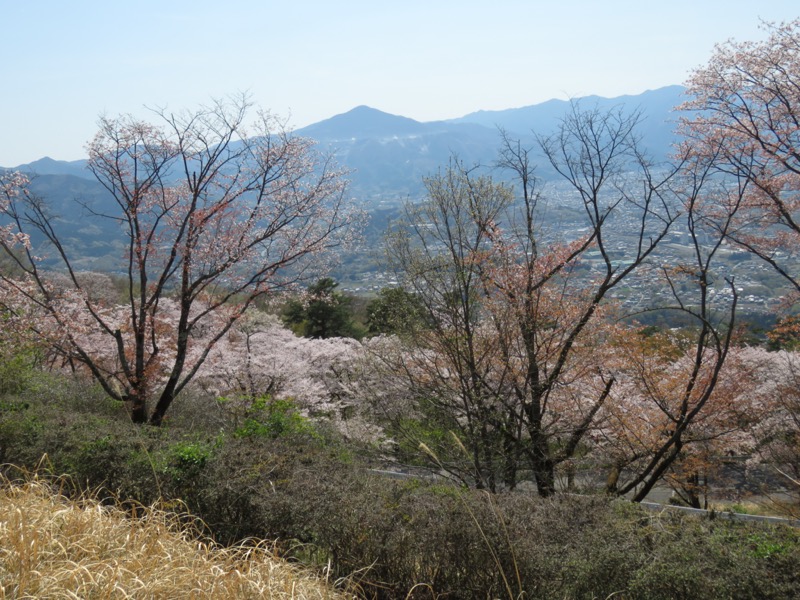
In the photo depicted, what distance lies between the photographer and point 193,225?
30.3 ft

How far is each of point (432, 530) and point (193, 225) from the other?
7.16 metres

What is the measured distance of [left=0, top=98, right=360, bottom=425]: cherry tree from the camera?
360 inches

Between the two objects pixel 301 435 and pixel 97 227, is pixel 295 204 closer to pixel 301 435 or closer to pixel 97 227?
pixel 301 435

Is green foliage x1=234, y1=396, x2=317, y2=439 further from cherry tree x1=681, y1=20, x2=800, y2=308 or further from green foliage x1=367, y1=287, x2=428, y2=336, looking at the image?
cherry tree x1=681, y1=20, x2=800, y2=308

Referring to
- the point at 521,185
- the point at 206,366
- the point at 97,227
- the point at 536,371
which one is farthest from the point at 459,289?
the point at 97,227

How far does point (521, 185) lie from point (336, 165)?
3777 mm

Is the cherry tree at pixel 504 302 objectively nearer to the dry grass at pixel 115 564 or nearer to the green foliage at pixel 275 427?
the green foliage at pixel 275 427

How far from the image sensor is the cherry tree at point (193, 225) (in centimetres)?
916

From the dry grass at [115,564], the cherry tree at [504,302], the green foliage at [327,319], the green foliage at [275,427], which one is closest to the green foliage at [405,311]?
the cherry tree at [504,302]

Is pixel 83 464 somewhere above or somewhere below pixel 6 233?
below

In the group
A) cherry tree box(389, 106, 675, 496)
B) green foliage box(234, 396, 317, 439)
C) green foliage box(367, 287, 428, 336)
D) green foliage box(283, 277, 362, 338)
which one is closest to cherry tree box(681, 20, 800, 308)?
cherry tree box(389, 106, 675, 496)

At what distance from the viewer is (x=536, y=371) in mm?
7324

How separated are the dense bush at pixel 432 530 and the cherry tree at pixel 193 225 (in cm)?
408

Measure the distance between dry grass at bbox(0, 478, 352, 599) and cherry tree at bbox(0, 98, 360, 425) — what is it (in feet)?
17.9
